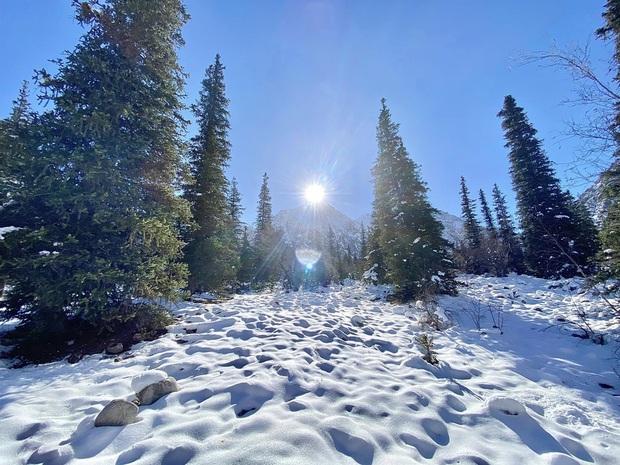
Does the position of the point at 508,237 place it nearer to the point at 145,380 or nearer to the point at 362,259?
the point at 362,259

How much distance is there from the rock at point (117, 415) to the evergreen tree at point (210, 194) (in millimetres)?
8732

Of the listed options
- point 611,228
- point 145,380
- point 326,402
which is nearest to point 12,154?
point 145,380

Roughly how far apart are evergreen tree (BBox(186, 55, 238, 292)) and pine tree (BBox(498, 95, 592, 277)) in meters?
18.9

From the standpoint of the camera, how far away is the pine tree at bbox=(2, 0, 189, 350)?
5434 millimetres

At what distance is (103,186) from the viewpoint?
603 centimetres

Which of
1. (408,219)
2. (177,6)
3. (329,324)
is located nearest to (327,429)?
(329,324)

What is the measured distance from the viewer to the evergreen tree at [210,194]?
12.6 meters

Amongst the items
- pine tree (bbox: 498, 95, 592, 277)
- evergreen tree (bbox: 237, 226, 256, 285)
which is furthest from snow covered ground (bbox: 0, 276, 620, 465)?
evergreen tree (bbox: 237, 226, 256, 285)

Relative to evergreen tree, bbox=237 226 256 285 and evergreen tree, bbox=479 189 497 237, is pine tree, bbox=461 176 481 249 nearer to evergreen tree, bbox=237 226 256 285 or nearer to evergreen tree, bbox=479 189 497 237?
evergreen tree, bbox=479 189 497 237

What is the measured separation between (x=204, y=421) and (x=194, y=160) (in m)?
13.8

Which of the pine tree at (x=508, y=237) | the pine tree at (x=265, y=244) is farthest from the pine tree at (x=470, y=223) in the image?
the pine tree at (x=265, y=244)

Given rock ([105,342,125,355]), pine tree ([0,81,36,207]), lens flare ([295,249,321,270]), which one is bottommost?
rock ([105,342,125,355])

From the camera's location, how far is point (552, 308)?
8805 millimetres

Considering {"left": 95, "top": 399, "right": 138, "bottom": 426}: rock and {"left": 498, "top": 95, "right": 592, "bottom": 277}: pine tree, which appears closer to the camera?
{"left": 95, "top": 399, "right": 138, "bottom": 426}: rock
